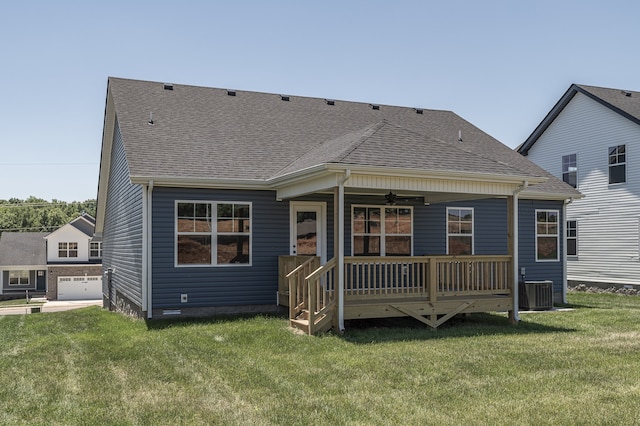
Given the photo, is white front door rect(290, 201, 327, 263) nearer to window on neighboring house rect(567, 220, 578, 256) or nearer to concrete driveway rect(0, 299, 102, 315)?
window on neighboring house rect(567, 220, 578, 256)

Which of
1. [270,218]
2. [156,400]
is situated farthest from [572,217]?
[156,400]

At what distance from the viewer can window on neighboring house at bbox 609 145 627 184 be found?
68.2ft

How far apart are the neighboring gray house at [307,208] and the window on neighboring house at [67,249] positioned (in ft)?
100

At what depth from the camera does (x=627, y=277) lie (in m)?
20.6

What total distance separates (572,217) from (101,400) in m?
19.8

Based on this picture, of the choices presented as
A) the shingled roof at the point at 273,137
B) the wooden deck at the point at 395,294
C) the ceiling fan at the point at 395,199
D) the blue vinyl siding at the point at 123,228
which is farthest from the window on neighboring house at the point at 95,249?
the wooden deck at the point at 395,294

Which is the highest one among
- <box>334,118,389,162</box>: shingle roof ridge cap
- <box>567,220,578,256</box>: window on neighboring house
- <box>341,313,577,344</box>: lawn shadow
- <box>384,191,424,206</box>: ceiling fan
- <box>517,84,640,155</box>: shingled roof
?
<box>517,84,640,155</box>: shingled roof

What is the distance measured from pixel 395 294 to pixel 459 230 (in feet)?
17.6

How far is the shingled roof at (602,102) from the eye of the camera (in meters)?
20.7

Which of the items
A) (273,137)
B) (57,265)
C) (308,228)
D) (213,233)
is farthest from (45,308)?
(308,228)

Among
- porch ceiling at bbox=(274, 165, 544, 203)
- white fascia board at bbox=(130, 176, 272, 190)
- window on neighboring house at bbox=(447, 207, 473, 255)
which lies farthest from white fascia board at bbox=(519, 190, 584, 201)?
white fascia board at bbox=(130, 176, 272, 190)

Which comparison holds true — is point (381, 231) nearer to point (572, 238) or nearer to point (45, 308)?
point (572, 238)

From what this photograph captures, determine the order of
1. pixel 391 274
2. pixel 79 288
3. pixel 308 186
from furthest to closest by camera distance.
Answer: pixel 79 288
pixel 308 186
pixel 391 274

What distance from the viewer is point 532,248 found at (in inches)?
688
